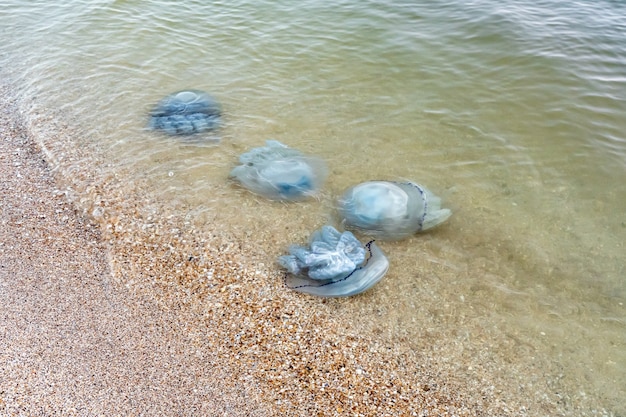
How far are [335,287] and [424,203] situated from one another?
67.8 inches

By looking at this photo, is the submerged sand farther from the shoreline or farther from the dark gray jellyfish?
the dark gray jellyfish

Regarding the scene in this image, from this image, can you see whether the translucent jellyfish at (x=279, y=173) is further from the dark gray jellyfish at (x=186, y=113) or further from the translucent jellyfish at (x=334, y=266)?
the dark gray jellyfish at (x=186, y=113)

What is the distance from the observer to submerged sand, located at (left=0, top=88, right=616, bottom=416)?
3854mm

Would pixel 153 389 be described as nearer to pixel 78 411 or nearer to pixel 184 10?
pixel 78 411

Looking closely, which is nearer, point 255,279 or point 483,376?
point 483,376

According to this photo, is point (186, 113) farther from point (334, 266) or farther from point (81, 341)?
point (81, 341)

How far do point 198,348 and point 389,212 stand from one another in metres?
2.65

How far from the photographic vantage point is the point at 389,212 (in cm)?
565

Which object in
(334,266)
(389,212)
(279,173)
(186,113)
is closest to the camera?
(334,266)

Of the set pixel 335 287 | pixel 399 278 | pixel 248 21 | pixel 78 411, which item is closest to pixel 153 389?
pixel 78 411

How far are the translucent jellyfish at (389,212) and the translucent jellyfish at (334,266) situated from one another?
1.25 ft

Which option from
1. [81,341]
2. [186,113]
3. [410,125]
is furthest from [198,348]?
[410,125]

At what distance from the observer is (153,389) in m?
3.88

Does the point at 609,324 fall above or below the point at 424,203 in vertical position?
below
